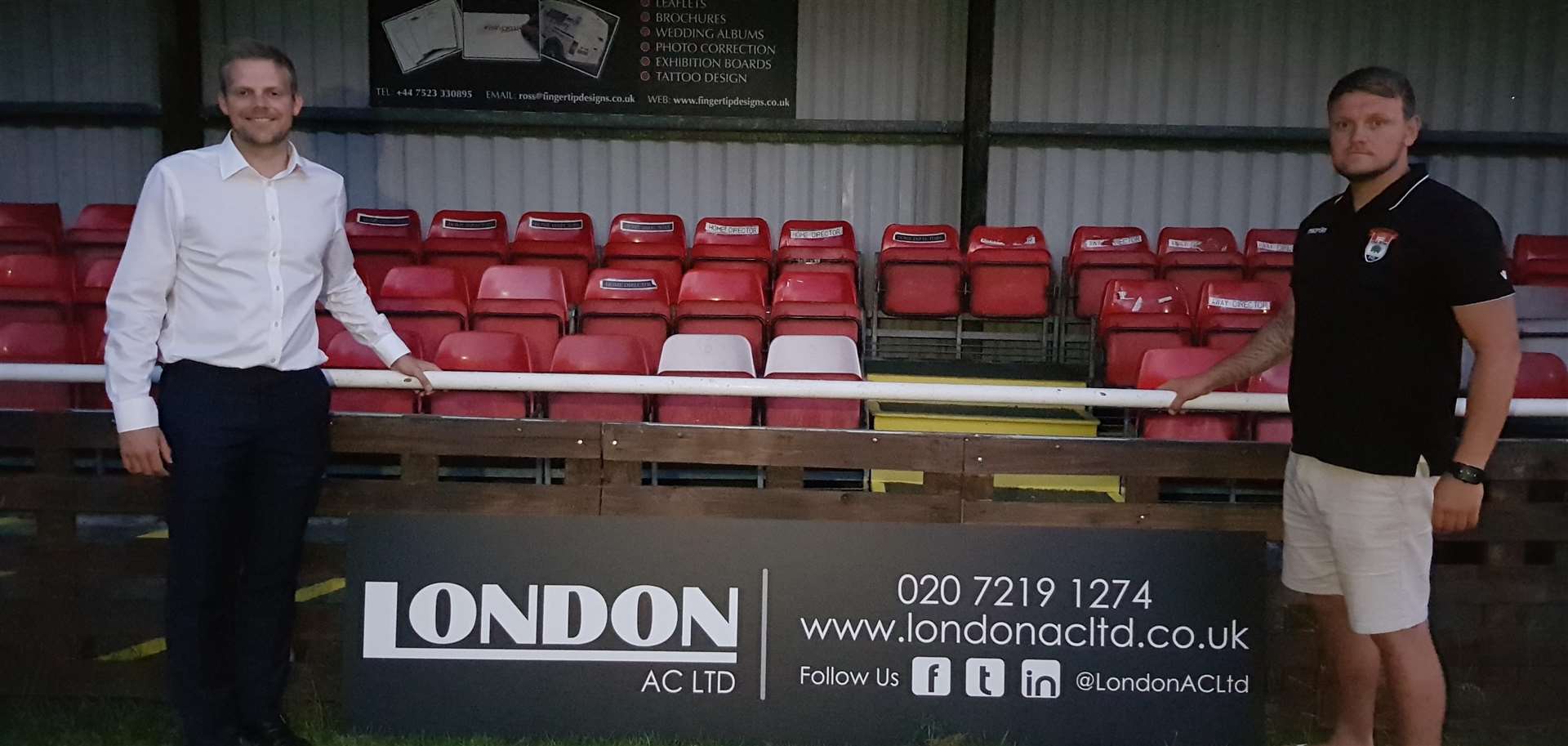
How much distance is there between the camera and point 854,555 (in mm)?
2779

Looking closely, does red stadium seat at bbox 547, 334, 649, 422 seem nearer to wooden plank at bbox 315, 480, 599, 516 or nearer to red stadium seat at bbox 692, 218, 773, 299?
wooden plank at bbox 315, 480, 599, 516

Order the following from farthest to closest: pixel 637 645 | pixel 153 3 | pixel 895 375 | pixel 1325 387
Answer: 1. pixel 153 3
2. pixel 895 375
3. pixel 637 645
4. pixel 1325 387

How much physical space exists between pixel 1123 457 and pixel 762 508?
977 mm

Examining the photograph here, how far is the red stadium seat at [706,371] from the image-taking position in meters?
4.52

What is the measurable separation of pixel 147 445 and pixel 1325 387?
2625 mm

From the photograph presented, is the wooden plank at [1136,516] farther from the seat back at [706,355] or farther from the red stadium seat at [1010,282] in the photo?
the red stadium seat at [1010,282]

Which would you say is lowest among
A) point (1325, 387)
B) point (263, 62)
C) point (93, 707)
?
point (93, 707)

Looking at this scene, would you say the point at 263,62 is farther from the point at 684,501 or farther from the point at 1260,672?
the point at 1260,672

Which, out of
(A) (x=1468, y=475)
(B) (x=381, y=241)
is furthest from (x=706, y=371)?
(B) (x=381, y=241)

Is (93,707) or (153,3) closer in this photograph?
(93,707)

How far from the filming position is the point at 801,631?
2.78 meters

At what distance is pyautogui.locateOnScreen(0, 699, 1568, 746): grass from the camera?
2738 mm

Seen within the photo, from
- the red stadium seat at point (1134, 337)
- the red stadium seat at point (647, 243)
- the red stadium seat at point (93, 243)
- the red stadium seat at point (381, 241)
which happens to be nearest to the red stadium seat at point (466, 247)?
the red stadium seat at point (381, 241)

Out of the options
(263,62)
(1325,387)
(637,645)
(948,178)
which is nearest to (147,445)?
(263,62)
